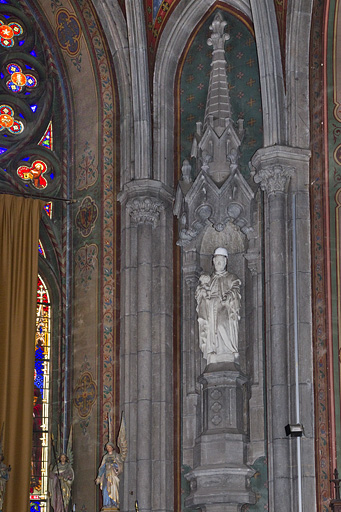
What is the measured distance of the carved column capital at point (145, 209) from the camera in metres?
20.8

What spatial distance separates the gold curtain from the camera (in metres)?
20.0

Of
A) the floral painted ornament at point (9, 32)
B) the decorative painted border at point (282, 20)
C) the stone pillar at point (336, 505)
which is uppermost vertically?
the floral painted ornament at point (9, 32)

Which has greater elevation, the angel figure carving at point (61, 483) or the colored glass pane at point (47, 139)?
the colored glass pane at point (47, 139)

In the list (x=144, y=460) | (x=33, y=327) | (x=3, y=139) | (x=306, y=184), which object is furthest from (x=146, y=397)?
(x=3, y=139)

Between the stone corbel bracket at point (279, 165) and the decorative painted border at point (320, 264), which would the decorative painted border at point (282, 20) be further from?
the stone corbel bracket at point (279, 165)

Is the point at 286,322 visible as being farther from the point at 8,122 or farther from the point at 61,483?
the point at 8,122

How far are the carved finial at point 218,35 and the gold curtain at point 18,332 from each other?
3.84 meters

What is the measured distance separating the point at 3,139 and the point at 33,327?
3.72 meters

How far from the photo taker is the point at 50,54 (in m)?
23.0

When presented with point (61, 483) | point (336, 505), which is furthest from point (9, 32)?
point (336, 505)

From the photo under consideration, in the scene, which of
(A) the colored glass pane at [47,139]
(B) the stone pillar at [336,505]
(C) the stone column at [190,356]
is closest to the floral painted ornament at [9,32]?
(A) the colored glass pane at [47,139]

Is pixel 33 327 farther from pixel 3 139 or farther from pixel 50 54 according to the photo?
pixel 50 54

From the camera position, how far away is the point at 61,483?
65.8 ft

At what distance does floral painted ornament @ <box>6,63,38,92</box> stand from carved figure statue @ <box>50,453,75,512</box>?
22.1ft
